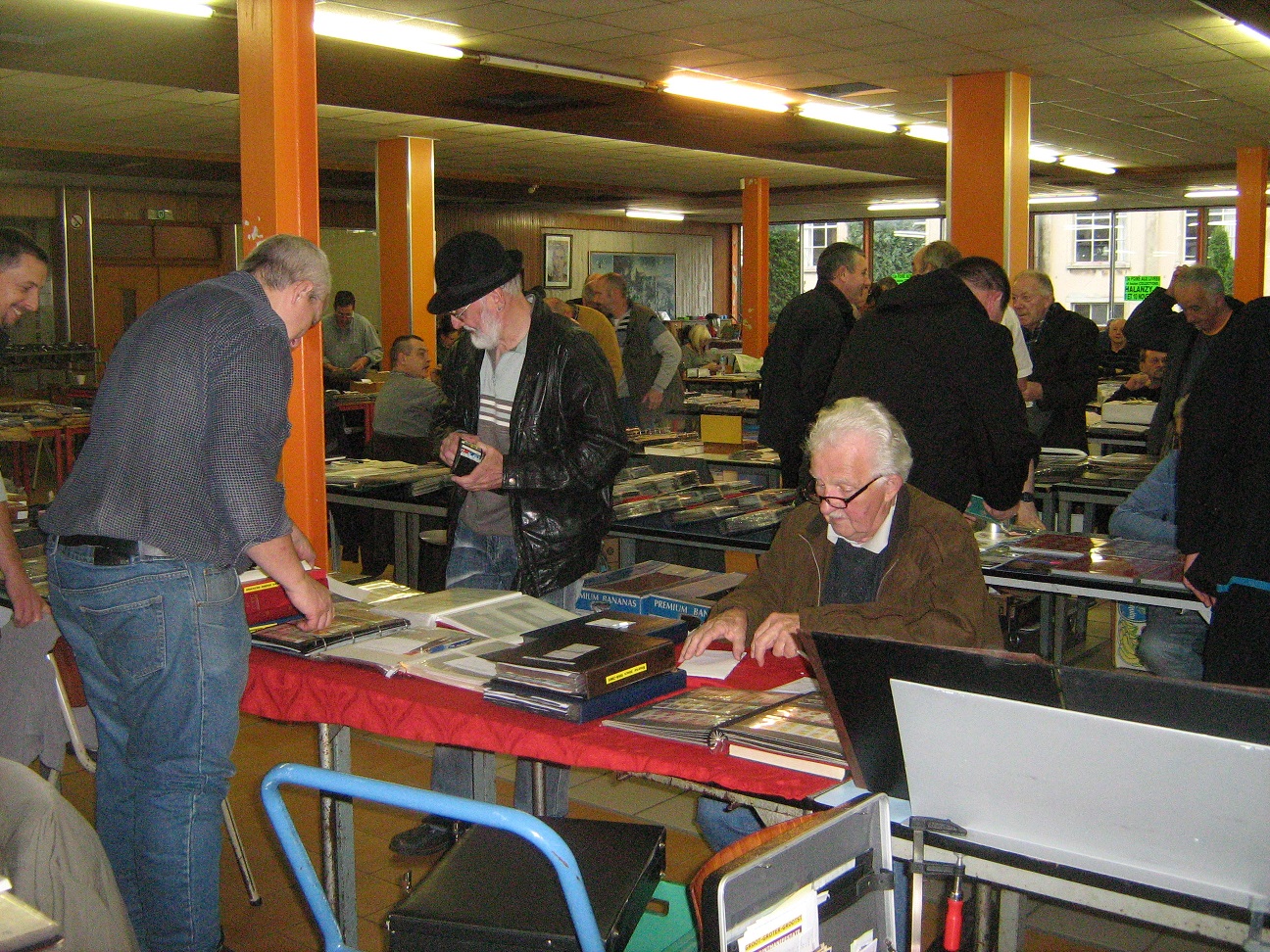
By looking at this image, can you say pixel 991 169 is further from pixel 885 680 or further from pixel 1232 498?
pixel 885 680

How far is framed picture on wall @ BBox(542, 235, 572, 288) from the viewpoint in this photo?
19828 mm

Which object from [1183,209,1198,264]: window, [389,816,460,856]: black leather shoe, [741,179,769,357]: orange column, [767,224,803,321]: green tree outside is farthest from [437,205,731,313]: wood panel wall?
[389,816,460,856]: black leather shoe

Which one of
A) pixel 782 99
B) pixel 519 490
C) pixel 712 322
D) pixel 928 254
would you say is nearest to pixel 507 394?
pixel 519 490

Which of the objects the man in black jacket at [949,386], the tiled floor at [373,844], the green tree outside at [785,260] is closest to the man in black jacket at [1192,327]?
the man in black jacket at [949,386]

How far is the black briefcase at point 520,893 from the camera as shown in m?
1.75

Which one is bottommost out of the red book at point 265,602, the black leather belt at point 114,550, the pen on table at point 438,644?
the pen on table at point 438,644

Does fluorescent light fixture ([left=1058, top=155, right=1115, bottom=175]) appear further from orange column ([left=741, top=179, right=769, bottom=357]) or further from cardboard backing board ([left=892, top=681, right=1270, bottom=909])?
cardboard backing board ([left=892, top=681, right=1270, bottom=909])

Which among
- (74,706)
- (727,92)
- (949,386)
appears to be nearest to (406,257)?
(727,92)

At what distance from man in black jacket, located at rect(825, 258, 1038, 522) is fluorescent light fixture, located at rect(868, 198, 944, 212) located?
16.1 m

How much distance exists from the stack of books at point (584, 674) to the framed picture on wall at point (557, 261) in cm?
1778

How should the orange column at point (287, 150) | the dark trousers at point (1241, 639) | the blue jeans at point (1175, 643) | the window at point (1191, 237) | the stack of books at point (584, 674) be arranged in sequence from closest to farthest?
1. the stack of books at point (584, 674)
2. the dark trousers at point (1241, 639)
3. the blue jeans at point (1175, 643)
4. the orange column at point (287, 150)
5. the window at point (1191, 237)

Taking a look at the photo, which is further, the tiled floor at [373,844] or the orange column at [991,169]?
the orange column at [991,169]

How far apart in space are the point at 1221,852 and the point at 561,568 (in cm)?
207

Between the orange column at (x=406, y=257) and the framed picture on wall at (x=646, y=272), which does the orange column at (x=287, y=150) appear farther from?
the framed picture on wall at (x=646, y=272)
